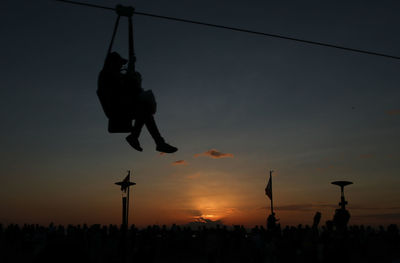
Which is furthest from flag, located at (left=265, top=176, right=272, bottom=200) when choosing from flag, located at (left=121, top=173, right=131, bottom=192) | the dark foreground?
flag, located at (left=121, top=173, right=131, bottom=192)

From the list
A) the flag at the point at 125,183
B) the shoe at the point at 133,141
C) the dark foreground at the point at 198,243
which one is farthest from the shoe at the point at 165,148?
the flag at the point at 125,183

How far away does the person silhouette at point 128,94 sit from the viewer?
18.9ft

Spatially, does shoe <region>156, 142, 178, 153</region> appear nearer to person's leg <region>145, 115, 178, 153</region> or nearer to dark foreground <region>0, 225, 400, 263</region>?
person's leg <region>145, 115, 178, 153</region>

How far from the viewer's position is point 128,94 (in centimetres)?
590

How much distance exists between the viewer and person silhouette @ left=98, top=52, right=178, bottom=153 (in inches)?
227

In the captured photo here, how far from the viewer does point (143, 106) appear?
6066 millimetres

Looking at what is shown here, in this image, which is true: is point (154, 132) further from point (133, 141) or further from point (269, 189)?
point (269, 189)

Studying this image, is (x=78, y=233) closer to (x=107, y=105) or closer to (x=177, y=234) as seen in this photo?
(x=177, y=234)

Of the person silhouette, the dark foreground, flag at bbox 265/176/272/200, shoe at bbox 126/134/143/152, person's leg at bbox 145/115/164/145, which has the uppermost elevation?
the person silhouette

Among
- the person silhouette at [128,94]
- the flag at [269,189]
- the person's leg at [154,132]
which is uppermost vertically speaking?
the person silhouette at [128,94]

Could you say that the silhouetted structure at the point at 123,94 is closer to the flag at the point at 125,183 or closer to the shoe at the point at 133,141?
the shoe at the point at 133,141

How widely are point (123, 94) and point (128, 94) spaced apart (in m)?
0.08

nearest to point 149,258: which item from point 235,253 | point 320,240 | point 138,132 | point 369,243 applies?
point 320,240

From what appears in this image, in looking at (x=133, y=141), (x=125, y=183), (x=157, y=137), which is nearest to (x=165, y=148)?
(x=157, y=137)
